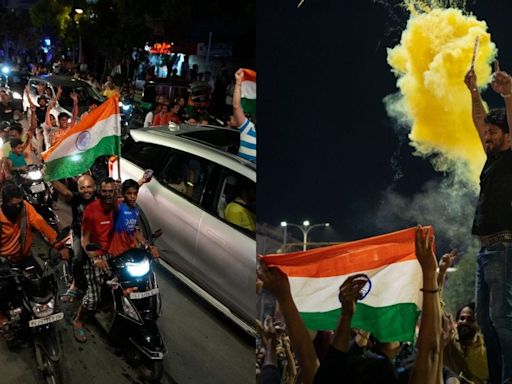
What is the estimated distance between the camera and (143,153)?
3920mm

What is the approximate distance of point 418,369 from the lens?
5.44 ft

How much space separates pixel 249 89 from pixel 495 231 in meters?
0.93

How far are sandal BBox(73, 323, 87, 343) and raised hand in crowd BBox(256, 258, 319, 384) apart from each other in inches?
67.5

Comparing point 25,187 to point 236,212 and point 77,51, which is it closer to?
point 77,51

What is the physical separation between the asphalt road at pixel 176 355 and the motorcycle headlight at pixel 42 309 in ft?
1.02

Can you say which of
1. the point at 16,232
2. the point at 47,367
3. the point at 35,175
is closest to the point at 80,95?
the point at 35,175

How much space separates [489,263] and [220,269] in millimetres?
1602

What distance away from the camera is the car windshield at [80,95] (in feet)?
11.0

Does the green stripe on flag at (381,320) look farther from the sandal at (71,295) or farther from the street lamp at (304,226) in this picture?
the sandal at (71,295)

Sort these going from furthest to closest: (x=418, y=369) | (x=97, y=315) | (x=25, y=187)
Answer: (x=25, y=187) → (x=97, y=315) → (x=418, y=369)

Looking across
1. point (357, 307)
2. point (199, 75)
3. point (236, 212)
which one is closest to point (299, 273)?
point (357, 307)

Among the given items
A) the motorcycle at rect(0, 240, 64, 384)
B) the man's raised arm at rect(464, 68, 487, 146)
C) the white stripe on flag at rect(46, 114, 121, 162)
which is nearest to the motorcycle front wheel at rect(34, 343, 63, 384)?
the motorcycle at rect(0, 240, 64, 384)

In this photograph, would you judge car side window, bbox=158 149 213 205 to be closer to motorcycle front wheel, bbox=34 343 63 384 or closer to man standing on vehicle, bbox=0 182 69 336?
man standing on vehicle, bbox=0 182 69 336

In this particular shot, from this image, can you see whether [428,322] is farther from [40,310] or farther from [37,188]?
[37,188]
